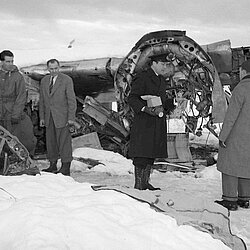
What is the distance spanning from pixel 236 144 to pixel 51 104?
271cm

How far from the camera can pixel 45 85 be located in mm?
7035

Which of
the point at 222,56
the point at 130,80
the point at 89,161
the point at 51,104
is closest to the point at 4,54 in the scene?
the point at 51,104

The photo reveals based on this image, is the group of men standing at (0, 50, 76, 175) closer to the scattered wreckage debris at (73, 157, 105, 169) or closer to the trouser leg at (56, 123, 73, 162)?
the trouser leg at (56, 123, 73, 162)

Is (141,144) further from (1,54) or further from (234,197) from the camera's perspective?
(1,54)

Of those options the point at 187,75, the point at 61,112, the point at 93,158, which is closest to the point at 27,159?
the point at 61,112

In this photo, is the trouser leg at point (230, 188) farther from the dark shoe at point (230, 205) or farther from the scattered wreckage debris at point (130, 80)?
the scattered wreckage debris at point (130, 80)

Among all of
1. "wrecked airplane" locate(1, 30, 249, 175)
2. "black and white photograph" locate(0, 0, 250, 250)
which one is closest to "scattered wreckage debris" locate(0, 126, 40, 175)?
"black and white photograph" locate(0, 0, 250, 250)

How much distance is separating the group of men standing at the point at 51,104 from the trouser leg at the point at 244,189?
248 centimetres

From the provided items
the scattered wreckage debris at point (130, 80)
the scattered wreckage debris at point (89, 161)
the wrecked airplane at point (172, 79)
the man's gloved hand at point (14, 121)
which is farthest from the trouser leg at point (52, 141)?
the wrecked airplane at point (172, 79)

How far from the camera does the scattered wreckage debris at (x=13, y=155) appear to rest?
5805mm

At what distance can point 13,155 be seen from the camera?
5895 mm

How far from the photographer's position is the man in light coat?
17.5 ft

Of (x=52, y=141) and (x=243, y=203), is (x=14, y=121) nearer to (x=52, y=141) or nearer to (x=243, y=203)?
(x=52, y=141)

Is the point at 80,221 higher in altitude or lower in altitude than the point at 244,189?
higher
